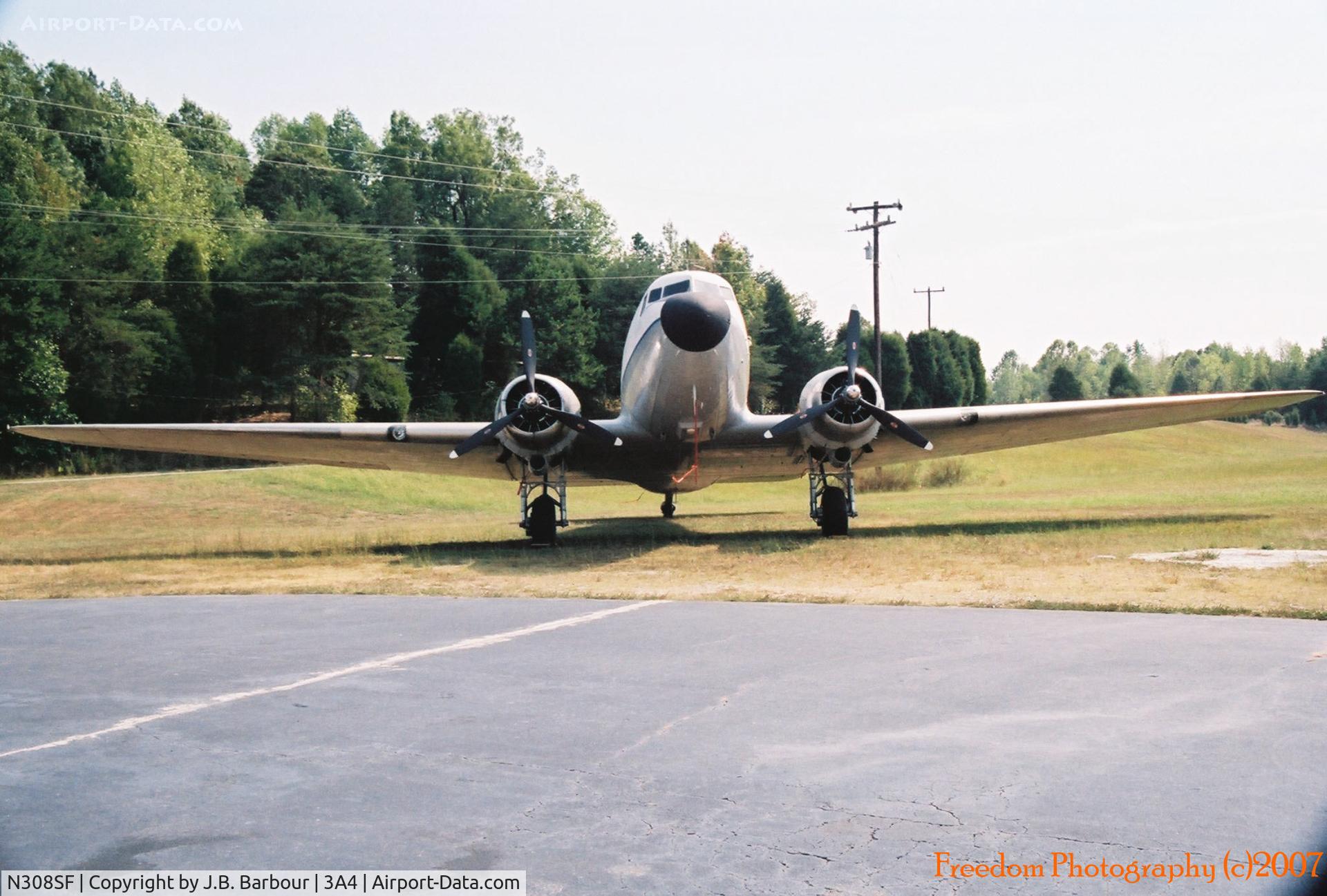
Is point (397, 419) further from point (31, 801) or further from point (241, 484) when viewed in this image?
point (31, 801)

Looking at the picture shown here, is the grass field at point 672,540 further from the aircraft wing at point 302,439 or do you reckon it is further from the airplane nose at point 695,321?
the airplane nose at point 695,321

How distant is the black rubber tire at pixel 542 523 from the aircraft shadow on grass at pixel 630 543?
262 millimetres

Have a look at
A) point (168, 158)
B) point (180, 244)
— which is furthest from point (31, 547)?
point (168, 158)

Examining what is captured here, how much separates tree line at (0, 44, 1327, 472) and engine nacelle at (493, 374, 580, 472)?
1275 inches

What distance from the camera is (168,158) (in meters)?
70.4

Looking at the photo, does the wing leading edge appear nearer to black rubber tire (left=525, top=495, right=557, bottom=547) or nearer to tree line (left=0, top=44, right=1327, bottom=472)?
black rubber tire (left=525, top=495, right=557, bottom=547)

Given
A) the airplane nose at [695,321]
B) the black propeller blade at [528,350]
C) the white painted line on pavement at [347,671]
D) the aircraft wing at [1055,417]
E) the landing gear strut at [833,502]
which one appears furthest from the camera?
the aircraft wing at [1055,417]

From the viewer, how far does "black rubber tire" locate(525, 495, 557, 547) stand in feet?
65.8

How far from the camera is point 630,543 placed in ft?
68.2

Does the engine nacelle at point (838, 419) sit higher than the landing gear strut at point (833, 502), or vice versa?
the engine nacelle at point (838, 419)

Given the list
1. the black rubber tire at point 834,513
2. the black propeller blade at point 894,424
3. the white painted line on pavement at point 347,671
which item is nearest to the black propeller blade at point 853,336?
the black propeller blade at point 894,424

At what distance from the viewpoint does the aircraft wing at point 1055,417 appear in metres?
20.8

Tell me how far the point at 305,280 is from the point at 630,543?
131 ft

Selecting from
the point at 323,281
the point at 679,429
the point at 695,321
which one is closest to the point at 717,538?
the point at 679,429
